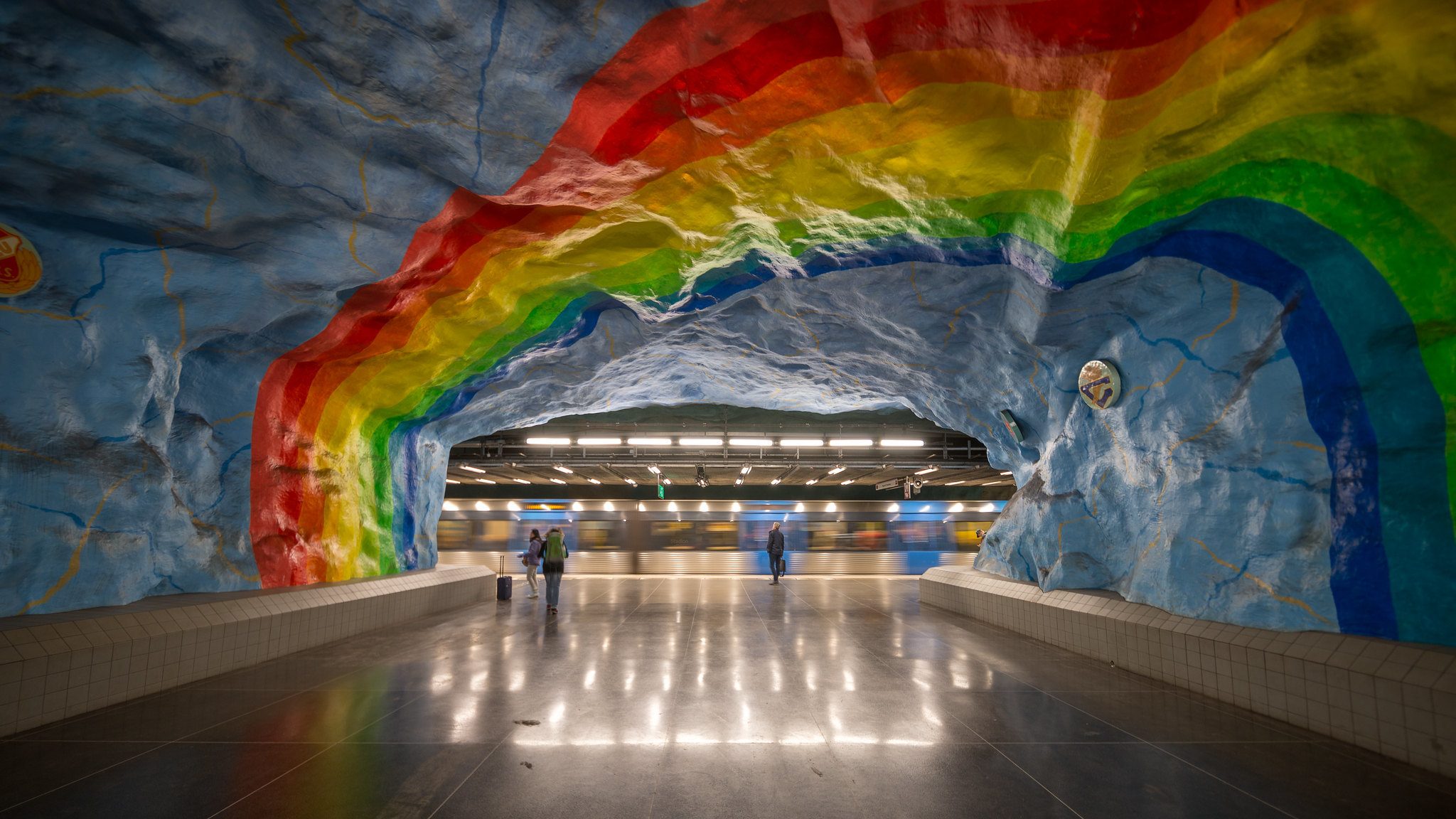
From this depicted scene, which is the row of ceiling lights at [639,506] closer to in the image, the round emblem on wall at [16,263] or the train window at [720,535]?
the train window at [720,535]

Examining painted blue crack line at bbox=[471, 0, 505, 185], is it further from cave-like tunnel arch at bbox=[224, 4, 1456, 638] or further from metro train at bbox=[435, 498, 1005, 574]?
metro train at bbox=[435, 498, 1005, 574]

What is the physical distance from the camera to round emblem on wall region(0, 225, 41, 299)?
431 cm

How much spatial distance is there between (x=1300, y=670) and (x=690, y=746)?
3.89 meters

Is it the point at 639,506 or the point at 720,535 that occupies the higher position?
the point at 639,506

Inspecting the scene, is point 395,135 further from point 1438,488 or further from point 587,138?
point 1438,488

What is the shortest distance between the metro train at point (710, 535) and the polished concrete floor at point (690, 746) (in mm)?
12197

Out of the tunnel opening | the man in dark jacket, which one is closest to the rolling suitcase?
the tunnel opening

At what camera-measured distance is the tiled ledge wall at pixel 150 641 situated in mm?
4078

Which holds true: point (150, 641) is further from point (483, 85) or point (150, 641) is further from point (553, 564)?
point (553, 564)

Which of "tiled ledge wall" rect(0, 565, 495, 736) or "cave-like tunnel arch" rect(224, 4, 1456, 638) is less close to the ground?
"cave-like tunnel arch" rect(224, 4, 1456, 638)

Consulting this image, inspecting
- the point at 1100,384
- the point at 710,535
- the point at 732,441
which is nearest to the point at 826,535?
the point at 710,535

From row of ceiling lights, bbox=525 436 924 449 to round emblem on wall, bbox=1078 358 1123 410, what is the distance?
6.72 m

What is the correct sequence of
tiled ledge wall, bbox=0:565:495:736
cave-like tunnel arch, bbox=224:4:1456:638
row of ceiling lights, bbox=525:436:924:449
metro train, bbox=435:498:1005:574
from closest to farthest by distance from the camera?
cave-like tunnel arch, bbox=224:4:1456:638
tiled ledge wall, bbox=0:565:495:736
row of ceiling lights, bbox=525:436:924:449
metro train, bbox=435:498:1005:574

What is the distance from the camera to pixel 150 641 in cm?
487
